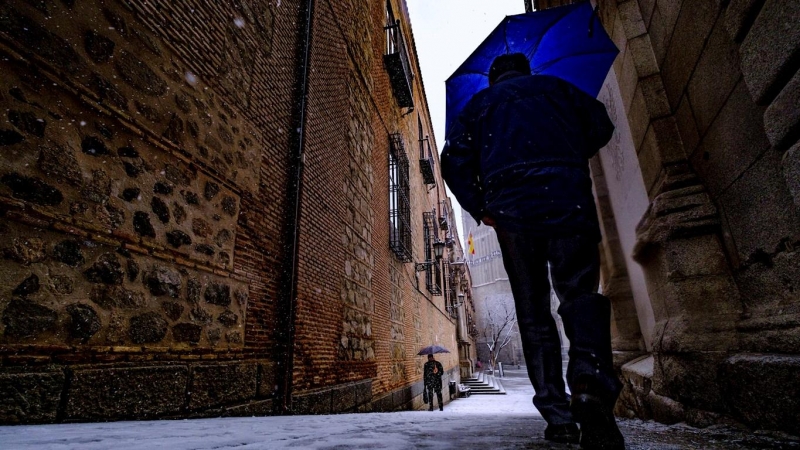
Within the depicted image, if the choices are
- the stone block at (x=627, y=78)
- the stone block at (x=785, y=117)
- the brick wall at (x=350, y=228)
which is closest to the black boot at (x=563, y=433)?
the stone block at (x=785, y=117)

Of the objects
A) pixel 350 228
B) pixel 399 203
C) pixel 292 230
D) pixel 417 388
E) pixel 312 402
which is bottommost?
pixel 417 388

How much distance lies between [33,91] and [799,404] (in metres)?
3.88

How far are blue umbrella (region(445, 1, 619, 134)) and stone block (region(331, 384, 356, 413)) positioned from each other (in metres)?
3.54

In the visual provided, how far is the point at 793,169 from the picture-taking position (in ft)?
4.85

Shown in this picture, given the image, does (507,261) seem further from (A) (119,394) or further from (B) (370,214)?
(B) (370,214)

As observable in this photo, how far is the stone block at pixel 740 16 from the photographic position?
1675mm

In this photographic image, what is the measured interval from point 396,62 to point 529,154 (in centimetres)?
870

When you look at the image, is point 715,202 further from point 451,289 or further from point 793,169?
point 451,289

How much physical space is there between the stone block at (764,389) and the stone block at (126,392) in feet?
10.9

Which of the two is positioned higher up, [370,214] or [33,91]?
[370,214]

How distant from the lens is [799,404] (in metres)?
1.48

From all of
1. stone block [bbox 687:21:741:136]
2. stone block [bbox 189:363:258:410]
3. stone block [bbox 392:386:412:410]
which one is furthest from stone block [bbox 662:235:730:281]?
stone block [bbox 392:386:412:410]

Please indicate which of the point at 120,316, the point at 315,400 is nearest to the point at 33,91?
Result: the point at 120,316

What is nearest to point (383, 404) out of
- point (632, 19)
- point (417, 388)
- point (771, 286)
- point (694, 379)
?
point (417, 388)
